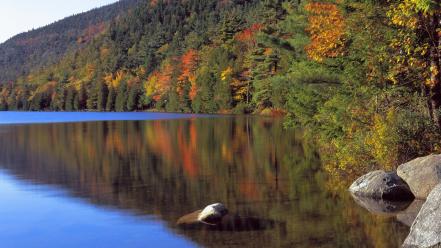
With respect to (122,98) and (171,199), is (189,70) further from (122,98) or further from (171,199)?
(171,199)

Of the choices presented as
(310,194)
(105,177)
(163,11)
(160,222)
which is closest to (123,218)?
(160,222)

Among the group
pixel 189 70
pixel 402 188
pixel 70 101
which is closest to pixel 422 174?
pixel 402 188

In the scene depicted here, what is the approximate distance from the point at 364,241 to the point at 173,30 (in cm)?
16274

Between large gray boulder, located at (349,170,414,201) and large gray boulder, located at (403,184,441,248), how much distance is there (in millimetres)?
5110

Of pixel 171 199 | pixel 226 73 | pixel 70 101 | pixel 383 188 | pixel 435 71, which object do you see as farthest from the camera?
pixel 70 101

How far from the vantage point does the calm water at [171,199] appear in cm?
1423

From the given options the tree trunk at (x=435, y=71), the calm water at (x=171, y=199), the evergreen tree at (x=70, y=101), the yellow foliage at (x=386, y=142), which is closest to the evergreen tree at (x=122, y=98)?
the evergreen tree at (x=70, y=101)

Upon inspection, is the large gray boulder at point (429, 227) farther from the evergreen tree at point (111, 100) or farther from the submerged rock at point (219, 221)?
the evergreen tree at point (111, 100)

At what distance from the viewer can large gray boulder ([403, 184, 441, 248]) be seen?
475 inches

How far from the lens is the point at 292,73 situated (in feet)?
97.0

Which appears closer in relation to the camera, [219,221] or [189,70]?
[219,221]

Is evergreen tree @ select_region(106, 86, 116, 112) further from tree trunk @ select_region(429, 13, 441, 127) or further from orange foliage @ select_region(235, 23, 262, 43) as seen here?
tree trunk @ select_region(429, 13, 441, 127)

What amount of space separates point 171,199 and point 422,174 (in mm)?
7884

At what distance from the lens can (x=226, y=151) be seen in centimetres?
3456
